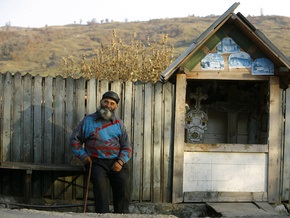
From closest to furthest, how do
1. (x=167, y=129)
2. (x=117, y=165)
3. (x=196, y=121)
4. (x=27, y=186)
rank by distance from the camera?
(x=117, y=165) < (x=27, y=186) < (x=167, y=129) < (x=196, y=121)

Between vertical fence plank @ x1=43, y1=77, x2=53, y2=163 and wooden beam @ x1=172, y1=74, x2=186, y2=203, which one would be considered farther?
wooden beam @ x1=172, y1=74, x2=186, y2=203

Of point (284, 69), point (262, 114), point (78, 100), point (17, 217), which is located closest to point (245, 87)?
point (262, 114)

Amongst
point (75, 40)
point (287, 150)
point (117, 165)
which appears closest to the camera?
point (117, 165)

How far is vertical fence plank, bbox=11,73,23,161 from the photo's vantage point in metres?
7.60

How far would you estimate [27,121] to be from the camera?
7.64m

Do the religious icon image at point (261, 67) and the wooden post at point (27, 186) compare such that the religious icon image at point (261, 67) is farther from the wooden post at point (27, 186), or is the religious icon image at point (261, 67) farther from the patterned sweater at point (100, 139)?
the wooden post at point (27, 186)

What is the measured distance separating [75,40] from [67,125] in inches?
2165

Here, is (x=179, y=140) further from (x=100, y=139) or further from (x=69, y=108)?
(x=69, y=108)

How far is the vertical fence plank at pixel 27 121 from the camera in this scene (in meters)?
7.61

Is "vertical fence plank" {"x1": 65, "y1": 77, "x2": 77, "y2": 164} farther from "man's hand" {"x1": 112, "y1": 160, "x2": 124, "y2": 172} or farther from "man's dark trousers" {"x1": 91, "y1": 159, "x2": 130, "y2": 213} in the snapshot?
"man's hand" {"x1": 112, "y1": 160, "x2": 124, "y2": 172}

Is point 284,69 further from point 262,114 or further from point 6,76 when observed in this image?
point 6,76

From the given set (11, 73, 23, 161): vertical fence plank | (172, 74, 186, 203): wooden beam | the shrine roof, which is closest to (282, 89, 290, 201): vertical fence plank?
the shrine roof

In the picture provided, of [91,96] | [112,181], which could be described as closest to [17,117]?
[91,96]

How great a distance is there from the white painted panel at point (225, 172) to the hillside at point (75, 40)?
26246 millimetres
